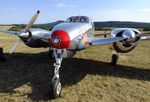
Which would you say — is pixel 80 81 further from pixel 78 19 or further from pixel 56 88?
pixel 78 19

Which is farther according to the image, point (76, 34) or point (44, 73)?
point (44, 73)

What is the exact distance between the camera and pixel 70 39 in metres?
10.5

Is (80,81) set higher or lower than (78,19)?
lower

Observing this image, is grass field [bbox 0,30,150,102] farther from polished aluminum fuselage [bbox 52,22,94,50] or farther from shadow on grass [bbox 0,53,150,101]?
polished aluminum fuselage [bbox 52,22,94,50]

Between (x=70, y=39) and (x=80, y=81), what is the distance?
232 centimetres

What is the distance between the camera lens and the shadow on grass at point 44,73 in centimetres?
1043

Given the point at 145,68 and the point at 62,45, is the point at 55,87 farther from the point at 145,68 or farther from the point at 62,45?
the point at 145,68

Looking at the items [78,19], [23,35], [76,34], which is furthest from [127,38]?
[23,35]

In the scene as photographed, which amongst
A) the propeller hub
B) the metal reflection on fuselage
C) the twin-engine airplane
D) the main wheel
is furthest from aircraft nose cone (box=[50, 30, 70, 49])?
the propeller hub

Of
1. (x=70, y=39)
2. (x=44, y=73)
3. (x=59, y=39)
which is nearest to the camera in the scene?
(x=59, y=39)

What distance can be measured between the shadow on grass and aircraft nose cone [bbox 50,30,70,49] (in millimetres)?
1971

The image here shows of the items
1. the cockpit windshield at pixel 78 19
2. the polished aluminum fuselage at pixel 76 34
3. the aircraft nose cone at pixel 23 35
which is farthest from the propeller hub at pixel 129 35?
the aircraft nose cone at pixel 23 35

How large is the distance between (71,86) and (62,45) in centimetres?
207

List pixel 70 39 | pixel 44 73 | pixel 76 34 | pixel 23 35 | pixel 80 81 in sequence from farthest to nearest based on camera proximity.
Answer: pixel 23 35 < pixel 44 73 < pixel 80 81 < pixel 76 34 < pixel 70 39
